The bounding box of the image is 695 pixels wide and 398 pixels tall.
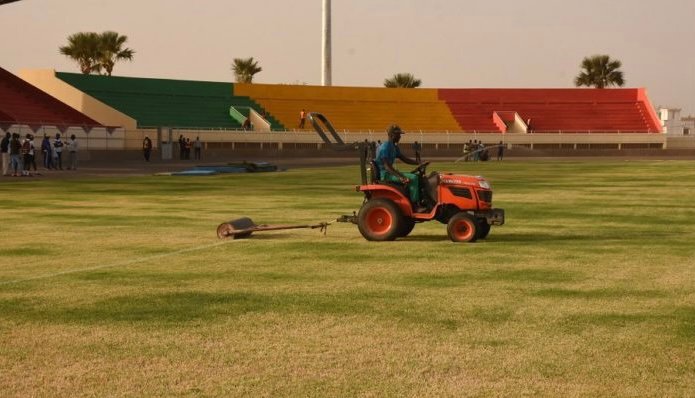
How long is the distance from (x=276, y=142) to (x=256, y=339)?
6454cm

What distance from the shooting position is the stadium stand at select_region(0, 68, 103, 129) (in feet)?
191

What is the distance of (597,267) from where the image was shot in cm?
1250

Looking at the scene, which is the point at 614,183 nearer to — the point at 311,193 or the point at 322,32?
the point at 311,193

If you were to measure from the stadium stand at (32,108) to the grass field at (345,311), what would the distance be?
41329mm

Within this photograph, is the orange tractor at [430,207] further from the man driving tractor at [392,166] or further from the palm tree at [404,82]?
the palm tree at [404,82]

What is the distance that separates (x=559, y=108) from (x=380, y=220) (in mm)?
79070

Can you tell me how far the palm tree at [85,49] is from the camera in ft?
309

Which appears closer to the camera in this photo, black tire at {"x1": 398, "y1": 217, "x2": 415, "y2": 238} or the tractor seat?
black tire at {"x1": 398, "y1": 217, "x2": 415, "y2": 238}

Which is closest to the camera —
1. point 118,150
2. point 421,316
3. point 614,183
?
point 421,316

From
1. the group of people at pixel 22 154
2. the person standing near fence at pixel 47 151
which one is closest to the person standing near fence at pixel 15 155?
the group of people at pixel 22 154

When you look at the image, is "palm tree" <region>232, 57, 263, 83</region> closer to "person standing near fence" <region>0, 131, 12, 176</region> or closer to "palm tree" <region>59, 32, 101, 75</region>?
"palm tree" <region>59, 32, 101, 75</region>

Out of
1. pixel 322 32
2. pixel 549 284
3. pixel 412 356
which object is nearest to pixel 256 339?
pixel 412 356

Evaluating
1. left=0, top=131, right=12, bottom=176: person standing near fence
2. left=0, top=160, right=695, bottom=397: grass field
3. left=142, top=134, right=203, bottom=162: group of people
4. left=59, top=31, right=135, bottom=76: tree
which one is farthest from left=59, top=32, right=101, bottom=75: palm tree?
left=0, top=160, right=695, bottom=397: grass field

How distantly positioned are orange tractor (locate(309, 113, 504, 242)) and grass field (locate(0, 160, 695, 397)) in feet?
1.07
